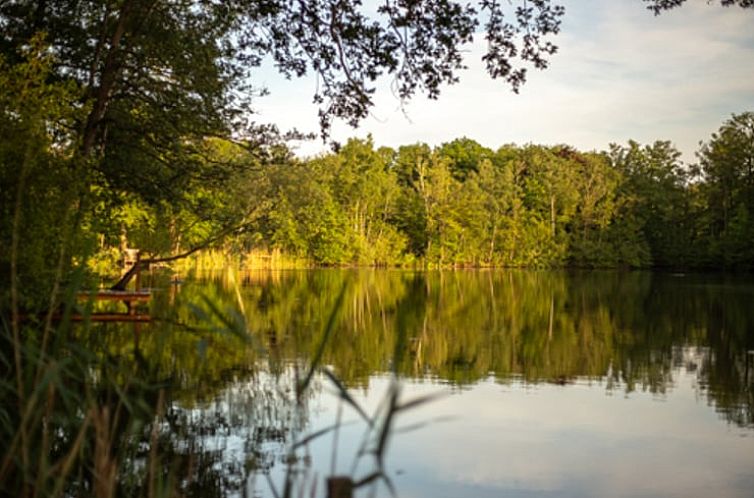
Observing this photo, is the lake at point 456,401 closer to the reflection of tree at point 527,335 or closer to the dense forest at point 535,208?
the reflection of tree at point 527,335

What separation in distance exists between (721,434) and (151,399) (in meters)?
6.41

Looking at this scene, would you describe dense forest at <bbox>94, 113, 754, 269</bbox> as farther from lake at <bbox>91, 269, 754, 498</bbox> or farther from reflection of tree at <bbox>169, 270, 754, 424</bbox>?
lake at <bbox>91, 269, 754, 498</bbox>

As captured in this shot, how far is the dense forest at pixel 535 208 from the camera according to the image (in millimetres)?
57781

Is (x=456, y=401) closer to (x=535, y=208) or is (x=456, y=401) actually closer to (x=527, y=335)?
(x=527, y=335)

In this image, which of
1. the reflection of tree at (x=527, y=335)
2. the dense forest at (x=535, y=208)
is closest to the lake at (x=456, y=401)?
the reflection of tree at (x=527, y=335)

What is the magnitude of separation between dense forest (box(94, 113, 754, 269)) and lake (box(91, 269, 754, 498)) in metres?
38.2

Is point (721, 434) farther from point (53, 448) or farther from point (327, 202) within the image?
point (327, 202)

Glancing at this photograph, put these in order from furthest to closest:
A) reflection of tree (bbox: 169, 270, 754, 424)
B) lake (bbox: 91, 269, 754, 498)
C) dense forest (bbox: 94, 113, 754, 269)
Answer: dense forest (bbox: 94, 113, 754, 269)
reflection of tree (bbox: 169, 270, 754, 424)
lake (bbox: 91, 269, 754, 498)

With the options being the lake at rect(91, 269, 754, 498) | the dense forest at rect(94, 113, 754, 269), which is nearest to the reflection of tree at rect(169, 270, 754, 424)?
the lake at rect(91, 269, 754, 498)

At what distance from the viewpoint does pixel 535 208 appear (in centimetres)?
6562

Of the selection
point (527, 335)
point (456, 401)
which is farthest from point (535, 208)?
point (456, 401)

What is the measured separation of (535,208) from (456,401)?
56.1m

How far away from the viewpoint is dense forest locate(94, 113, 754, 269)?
190 ft

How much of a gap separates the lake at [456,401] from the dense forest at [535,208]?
38150mm
